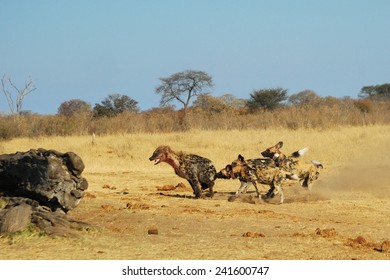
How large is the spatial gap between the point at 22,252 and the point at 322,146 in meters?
21.7

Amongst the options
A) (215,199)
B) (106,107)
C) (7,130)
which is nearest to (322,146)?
(215,199)

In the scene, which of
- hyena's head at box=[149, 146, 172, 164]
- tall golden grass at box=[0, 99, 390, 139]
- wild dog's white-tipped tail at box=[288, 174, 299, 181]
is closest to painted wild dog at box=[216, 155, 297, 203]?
wild dog's white-tipped tail at box=[288, 174, 299, 181]

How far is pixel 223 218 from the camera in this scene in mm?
13766

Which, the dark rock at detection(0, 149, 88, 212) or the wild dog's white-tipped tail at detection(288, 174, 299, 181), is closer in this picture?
the dark rock at detection(0, 149, 88, 212)

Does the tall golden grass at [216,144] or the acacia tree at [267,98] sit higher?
the acacia tree at [267,98]

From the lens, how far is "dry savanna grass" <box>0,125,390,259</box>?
10.2 m

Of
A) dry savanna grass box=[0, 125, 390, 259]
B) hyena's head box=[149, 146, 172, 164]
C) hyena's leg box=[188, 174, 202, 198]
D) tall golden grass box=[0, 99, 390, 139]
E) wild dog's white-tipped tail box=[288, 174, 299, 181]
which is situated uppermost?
tall golden grass box=[0, 99, 390, 139]

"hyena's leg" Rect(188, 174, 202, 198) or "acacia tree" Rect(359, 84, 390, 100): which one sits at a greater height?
"acacia tree" Rect(359, 84, 390, 100)

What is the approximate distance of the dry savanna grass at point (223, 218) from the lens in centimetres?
1018

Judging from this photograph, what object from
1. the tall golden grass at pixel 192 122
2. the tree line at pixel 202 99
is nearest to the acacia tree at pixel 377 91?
the tree line at pixel 202 99

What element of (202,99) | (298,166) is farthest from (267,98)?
(298,166)

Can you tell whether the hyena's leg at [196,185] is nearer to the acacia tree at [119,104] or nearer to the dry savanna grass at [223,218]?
the dry savanna grass at [223,218]

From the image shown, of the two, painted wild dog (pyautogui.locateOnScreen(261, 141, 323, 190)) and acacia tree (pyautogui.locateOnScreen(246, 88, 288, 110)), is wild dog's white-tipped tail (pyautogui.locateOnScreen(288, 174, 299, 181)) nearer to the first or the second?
painted wild dog (pyautogui.locateOnScreen(261, 141, 323, 190))

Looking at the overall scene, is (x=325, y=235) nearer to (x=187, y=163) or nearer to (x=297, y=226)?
(x=297, y=226)
